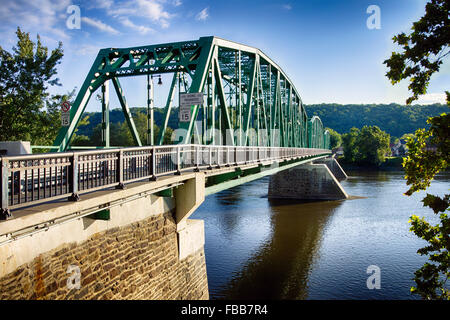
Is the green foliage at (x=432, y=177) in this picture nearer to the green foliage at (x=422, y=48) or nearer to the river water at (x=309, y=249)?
the green foliage at (x=422, y=48)

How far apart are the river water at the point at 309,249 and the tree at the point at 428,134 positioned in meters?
9.04

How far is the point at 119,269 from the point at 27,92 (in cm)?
1711

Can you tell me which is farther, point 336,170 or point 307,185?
point 336,170

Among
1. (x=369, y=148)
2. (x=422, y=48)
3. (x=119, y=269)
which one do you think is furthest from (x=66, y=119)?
(x=369, y=148)

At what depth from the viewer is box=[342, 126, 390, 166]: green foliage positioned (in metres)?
94.3

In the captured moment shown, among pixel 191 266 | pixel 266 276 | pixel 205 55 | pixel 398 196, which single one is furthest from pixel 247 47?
pixel 398 196

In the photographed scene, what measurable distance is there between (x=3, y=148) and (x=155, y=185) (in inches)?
201

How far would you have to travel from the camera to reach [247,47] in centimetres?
2136

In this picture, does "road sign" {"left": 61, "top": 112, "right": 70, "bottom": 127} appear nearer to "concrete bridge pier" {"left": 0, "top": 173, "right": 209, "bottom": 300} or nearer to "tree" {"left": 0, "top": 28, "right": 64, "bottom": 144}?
"concrete bridge pier" {"left": 0, "top": 173, "right": 209, "bottom": 300}

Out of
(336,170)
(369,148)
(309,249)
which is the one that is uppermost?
(369,148)

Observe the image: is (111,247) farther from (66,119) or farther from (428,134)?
(428,134)

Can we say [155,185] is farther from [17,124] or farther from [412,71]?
[17,124]

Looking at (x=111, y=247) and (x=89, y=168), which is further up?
(x=89, y=168)

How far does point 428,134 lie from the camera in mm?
6285
